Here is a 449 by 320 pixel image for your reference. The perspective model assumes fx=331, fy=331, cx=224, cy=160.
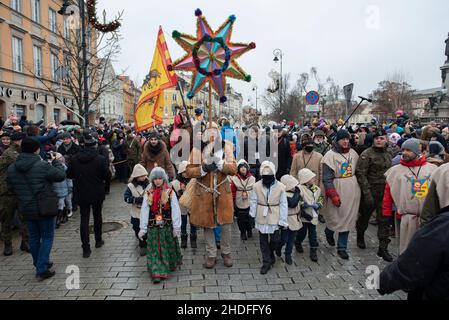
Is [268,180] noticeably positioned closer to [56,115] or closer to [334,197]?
[334,197]

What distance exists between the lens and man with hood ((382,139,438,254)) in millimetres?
4395

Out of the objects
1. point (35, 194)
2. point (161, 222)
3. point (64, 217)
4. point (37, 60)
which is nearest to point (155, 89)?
point (64, 217)

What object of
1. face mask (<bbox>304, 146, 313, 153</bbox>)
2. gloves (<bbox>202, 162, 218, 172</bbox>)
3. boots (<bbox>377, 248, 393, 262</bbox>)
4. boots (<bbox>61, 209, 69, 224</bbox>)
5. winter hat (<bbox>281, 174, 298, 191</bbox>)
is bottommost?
boots (<bbox>377, 248, 393, 262</bbox>)

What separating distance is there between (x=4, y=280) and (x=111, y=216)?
3527 mm

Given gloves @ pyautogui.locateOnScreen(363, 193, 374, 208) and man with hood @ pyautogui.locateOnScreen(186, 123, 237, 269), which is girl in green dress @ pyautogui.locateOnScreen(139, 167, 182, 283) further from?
gloves @ pyautogui.locateOnScreen(363, 193, 374, 208)

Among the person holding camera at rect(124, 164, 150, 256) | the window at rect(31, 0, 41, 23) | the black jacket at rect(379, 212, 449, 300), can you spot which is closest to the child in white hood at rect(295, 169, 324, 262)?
the person holding camera at rect(124, 164, 150, 256)

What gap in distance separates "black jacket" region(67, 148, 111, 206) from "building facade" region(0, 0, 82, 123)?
614 inches

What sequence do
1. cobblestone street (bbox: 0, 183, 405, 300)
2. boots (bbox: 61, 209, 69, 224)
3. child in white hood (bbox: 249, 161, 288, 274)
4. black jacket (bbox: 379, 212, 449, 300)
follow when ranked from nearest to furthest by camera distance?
1. black jacket (bbox: 379, 212, 449, 300)
2. cobblestone street (bbox: 0, 183, 405, 300)
3. child in white hood (bbox: 249, 161, 288, 274)
4. boots (bbox: 61, 209, 69, 224)

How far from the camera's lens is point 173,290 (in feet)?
14.4

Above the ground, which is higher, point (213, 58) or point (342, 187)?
point (213, 58)

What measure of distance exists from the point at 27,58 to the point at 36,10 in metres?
4.58

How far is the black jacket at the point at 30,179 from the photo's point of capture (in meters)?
4.72
